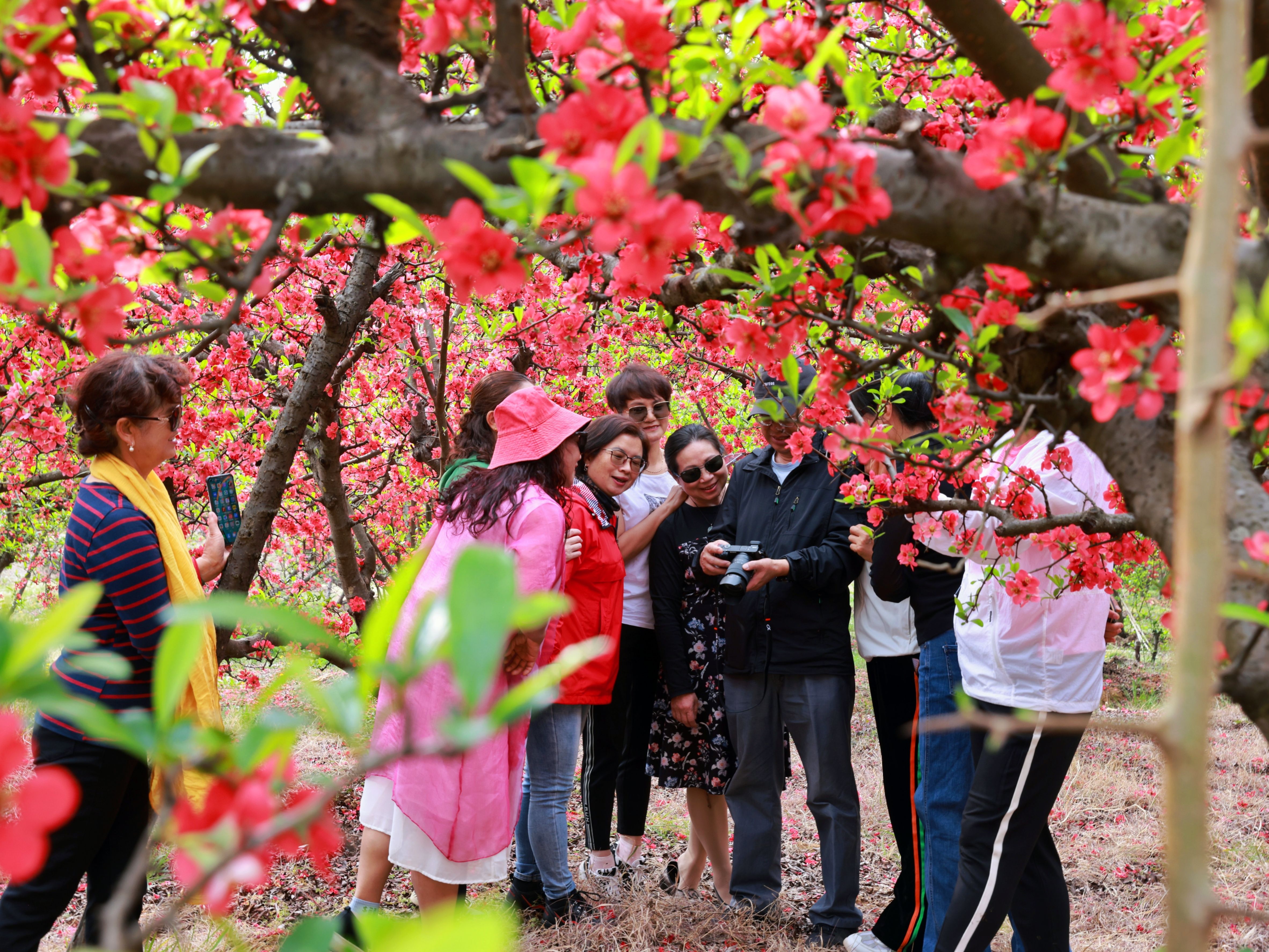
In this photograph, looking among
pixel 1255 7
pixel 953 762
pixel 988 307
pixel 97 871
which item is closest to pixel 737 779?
pixel 953 762

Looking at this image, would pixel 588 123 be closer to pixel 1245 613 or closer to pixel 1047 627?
pixel 1245 613

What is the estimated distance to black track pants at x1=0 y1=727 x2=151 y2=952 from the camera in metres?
2.15

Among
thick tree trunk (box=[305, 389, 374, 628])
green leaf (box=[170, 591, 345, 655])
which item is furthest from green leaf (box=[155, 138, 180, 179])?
thick tree trunk (box=[305, 389, 374, 628])

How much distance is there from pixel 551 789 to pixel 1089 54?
119 inches

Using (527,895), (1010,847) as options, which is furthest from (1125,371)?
(527,895)

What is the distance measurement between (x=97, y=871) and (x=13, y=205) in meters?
2.20

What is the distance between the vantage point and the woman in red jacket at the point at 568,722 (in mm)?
3371

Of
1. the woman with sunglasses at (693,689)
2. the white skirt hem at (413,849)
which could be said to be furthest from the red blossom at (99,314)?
the woman with sunglasses at (693,689)

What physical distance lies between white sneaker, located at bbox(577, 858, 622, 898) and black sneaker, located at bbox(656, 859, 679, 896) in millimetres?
192

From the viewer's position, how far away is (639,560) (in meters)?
3.87

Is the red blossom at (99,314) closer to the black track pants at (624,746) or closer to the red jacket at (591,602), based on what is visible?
the red jacket at (591,602)

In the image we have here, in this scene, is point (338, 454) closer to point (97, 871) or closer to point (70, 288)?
point (97, 871)

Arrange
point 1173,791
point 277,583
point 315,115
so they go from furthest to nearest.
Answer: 1. point 277,583
2. point 315,115
3. point 1173,791

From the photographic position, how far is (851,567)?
130 inches
